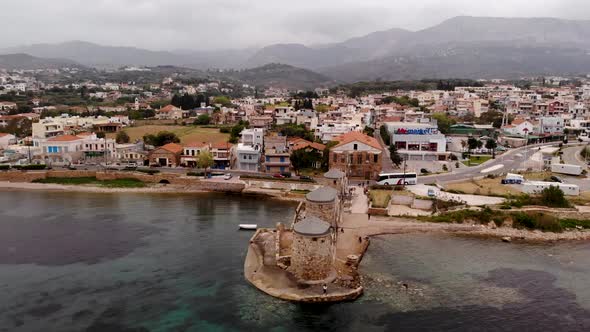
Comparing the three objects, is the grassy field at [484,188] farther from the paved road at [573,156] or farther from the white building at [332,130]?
the white building at [332,130]

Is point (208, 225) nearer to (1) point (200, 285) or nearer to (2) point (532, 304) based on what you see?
(1) point (200, 285)

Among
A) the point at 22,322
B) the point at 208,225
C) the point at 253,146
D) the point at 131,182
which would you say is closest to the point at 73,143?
the point at 131,182

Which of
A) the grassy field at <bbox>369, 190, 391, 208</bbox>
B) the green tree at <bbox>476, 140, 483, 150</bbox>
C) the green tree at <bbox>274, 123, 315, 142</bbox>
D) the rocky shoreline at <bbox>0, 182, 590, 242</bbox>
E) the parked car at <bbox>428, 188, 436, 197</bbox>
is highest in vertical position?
the green tree at <bbox>274, 123, 315, 142</bbox>

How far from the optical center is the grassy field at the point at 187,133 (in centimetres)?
5209

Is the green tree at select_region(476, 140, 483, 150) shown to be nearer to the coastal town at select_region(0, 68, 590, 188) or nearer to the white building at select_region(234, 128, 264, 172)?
the coastal town at select_region(0, 68, 590, 188)

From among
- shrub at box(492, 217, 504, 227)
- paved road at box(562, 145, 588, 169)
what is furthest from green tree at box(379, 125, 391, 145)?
shrub at box(492, 217, 504, 227)

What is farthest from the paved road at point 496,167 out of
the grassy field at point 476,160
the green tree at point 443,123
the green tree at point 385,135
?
the green tree at point 385,135

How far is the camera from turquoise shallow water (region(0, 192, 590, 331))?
1616 cm

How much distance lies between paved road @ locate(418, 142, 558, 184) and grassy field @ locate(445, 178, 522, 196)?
169 centimetres

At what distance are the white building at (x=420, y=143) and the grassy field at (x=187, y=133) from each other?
1923 centimetres

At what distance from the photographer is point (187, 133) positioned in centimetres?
5734

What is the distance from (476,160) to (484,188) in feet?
38.7

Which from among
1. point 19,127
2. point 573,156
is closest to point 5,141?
point 19,127

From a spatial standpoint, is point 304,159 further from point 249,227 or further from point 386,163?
point 249,227
